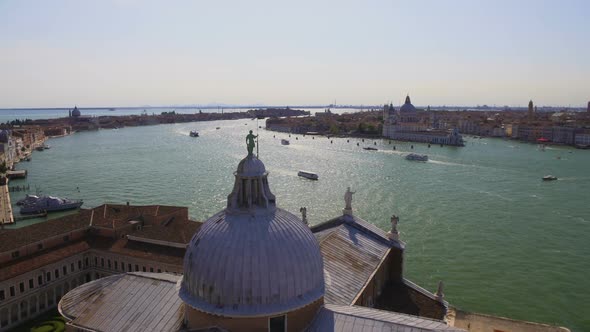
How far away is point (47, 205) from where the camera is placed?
38594 millimetres

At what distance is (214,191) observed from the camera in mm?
44500

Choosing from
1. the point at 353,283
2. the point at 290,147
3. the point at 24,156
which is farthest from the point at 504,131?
the point at 353,283

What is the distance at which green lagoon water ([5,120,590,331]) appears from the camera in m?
22.9

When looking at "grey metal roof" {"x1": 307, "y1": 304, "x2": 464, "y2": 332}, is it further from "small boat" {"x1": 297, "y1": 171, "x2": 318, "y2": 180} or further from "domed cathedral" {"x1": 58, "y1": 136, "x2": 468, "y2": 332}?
"small boat" {"x1": 297, "y1": 171, "x2": 318, "y2": 180}

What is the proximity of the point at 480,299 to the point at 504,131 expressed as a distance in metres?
112

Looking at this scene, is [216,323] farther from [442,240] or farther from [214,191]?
[214,191]

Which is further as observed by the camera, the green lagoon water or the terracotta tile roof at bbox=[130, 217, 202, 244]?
the green lagoon water

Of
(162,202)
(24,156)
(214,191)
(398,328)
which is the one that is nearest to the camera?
(398,328)

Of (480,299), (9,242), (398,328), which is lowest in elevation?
(480,299)

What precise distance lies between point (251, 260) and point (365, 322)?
2.55m

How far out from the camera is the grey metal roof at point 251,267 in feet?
29.0

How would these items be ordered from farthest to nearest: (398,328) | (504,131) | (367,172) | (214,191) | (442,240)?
(504,131) < (367,172) < (214,191) < (442,240) < (398,328)

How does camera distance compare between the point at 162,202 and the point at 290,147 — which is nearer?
the point at 162,202

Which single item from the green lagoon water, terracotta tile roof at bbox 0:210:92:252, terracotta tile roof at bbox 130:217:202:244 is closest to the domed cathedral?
terracotta tile roof at bbox 130:217:202:244
